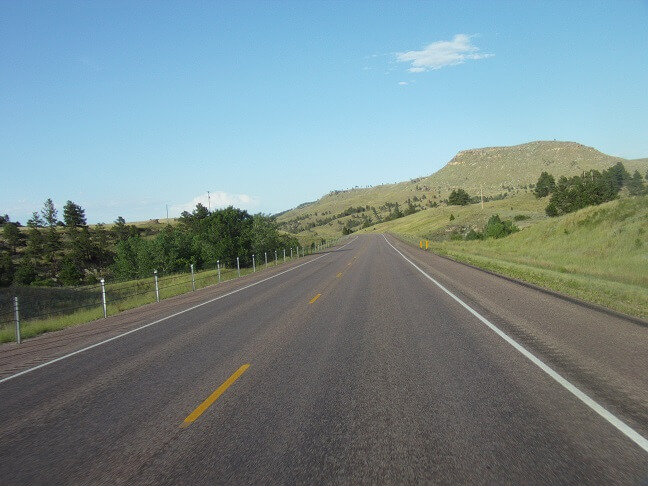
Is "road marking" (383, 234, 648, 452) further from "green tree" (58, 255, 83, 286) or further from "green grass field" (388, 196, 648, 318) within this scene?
"green tree" (58, 255, 83, 286)

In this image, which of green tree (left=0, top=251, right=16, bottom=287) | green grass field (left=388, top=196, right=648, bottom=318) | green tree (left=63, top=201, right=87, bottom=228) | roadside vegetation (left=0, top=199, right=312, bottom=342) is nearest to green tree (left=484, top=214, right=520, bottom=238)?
green grass field (left=388, top=196, right=648, bottom=318)

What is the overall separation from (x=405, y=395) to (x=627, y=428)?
2.25 metres

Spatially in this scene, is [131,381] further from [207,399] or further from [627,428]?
[627,428]

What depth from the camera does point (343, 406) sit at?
5.82 metres

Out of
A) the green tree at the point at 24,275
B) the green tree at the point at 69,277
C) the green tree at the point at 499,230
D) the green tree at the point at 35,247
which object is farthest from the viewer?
the green tree at the point at 35,247

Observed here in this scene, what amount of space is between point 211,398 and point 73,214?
418 feet

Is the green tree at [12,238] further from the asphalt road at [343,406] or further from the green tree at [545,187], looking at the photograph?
the green tree at [545,187]

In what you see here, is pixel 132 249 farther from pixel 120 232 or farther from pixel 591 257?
pixel 591 257

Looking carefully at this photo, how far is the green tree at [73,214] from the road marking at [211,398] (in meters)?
122

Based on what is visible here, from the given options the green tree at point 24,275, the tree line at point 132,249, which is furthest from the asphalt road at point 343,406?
the green tree at point 24,275

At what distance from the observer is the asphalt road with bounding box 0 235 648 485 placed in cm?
433

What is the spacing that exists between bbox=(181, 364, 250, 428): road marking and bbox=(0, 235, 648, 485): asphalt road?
4 cm

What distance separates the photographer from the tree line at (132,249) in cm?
5328

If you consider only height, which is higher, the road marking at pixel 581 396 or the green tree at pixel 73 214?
the green tree at pixel 73 214
